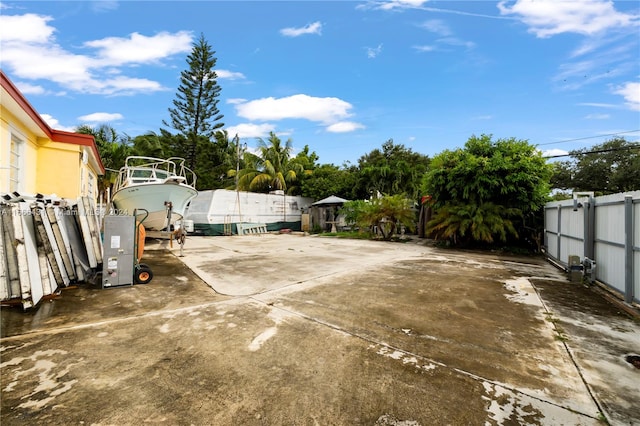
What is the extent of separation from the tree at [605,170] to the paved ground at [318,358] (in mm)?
22326

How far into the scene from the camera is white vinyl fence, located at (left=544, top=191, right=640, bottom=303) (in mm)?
3555

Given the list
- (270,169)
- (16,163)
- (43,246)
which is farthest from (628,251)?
(270,169)

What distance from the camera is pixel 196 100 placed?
21.5 meters

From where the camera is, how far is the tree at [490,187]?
340 inches

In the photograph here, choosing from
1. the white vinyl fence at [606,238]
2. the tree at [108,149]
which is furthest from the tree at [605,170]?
the tree at [108,149]

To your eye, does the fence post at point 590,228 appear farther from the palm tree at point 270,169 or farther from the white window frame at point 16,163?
the palm tree at point 270,169

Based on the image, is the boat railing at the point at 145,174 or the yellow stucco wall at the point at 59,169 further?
the boat railing at the point at 145,174

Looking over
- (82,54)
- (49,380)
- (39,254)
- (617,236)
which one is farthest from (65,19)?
(617,236)

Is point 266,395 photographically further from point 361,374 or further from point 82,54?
point 82,54

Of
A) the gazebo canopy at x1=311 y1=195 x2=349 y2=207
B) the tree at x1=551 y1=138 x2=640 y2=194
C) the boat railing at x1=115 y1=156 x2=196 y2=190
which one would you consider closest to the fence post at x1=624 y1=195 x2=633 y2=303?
the boat railing at x1=115 y1=156 x2=196 y2=190

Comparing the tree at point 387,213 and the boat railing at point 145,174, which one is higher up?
the boat railing at point 145,174

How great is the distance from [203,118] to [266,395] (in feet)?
76.2

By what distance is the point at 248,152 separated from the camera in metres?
22.5

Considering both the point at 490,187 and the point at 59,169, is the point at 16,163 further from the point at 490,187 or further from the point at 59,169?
the point at 490,187
